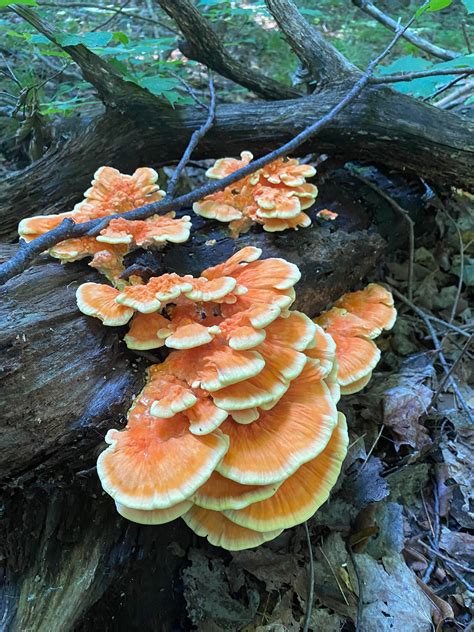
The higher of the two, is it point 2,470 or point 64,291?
point 64,291

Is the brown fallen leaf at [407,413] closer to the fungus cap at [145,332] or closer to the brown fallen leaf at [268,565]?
the brown fallen leaf at [268,565]

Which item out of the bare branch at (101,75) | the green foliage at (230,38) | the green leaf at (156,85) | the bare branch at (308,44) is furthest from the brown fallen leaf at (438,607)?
the green foliage at (230,38)

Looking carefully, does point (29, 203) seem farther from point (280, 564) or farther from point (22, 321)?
point (280, 564)

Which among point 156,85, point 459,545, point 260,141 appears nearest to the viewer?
point 459,545

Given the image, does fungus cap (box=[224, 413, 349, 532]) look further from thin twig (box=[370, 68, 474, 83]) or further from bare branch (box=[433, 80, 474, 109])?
bare branch (box=[433, 80, 474, 109])

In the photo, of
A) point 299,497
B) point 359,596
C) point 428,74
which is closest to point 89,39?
point 428,74

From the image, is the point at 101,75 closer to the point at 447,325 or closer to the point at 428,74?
the point at 428,74

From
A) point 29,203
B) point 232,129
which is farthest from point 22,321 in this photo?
point 232,129
